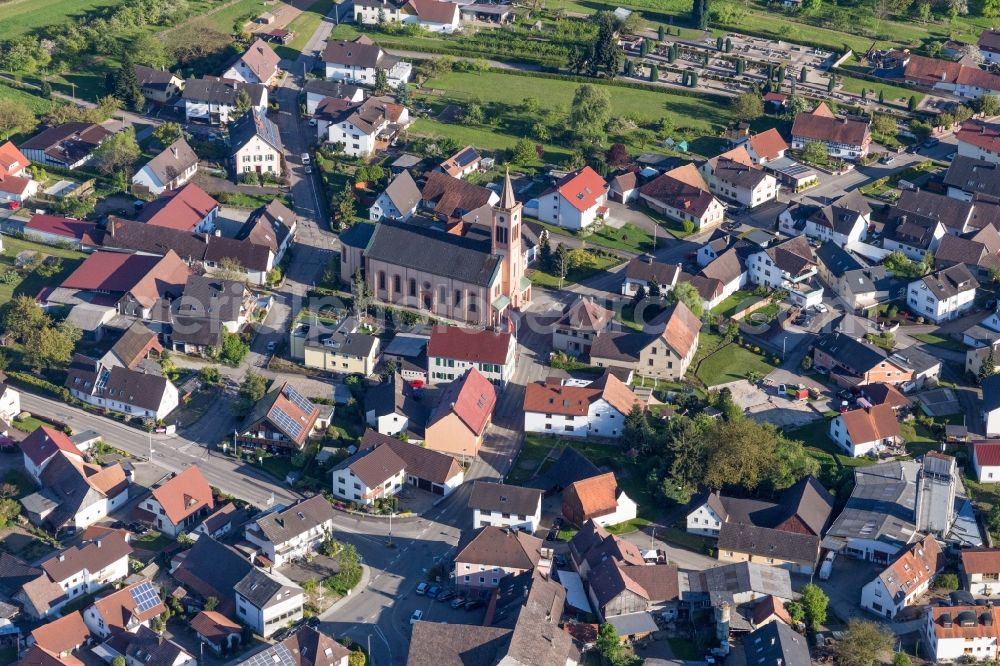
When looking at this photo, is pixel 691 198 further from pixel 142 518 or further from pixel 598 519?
pixel 142 518

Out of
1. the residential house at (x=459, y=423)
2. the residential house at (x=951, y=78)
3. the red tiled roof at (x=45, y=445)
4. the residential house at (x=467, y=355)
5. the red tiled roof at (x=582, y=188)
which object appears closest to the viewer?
the red tiled roof at (x=45, y=445)

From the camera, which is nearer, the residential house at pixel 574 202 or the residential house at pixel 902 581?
the residential house at pixel 902 581

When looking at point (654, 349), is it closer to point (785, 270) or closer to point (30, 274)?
point (785, 270)

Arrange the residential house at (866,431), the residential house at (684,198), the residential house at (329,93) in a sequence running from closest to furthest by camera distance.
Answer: the residential house at (866,431) < the residential house at (684,198) < the residential house at (329,93)

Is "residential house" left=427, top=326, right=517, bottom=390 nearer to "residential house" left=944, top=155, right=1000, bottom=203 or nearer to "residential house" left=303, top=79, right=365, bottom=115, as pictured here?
"residential house" left=303, top=79, right=365, bottom=115

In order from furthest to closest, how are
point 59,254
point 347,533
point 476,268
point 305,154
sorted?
point 305,154, point 59,254, point 476,268, point 347,533

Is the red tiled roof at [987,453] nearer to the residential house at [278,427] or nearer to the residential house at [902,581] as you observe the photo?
the residential house at [902,581]

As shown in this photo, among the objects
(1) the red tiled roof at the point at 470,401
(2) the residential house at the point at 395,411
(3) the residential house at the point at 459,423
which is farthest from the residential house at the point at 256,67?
(3) the residential house at the point at 459,423

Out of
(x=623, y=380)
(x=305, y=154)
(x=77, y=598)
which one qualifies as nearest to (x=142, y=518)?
(x=77, y=598)
